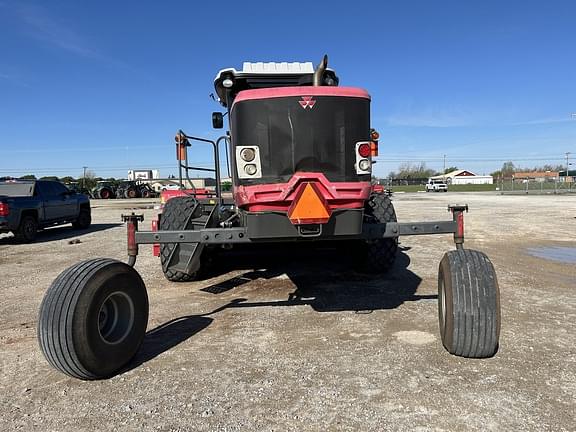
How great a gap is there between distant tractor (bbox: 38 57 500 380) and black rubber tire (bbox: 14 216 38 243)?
937cm

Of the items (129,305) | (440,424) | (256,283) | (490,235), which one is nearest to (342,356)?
(440,424)

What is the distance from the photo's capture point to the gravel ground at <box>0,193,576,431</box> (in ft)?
8.64

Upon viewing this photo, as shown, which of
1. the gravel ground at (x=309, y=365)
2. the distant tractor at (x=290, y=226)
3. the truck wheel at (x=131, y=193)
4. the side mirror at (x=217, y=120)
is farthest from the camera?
the truck wheel at (x=131, y=193)

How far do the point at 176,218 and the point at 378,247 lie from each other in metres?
2.82

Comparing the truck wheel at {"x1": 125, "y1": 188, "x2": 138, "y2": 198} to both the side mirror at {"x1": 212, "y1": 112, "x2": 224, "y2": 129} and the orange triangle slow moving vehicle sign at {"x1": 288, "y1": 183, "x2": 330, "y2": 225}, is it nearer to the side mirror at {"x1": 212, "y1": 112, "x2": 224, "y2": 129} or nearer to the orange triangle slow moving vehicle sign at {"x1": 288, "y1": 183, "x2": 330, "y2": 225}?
the side mirror at {"x1": 212, "y1": 112, "x2": 224, "y2": 129}

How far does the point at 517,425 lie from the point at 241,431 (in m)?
1.61

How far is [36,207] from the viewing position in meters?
12.0

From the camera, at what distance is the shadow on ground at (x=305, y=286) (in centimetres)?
426

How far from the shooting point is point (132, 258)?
3.84 meters

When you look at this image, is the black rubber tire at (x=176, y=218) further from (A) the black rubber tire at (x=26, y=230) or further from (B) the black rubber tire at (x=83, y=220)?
(B) the black rubber tire at (x=83, y=220)

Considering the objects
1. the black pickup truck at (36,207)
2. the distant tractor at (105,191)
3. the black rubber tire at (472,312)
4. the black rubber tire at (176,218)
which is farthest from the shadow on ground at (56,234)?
the distant tractor at (105,191)

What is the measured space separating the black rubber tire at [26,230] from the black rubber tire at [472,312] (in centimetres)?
1152

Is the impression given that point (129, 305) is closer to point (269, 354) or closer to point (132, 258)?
point (132, 258)

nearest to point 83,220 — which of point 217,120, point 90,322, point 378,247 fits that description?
point 217,120
